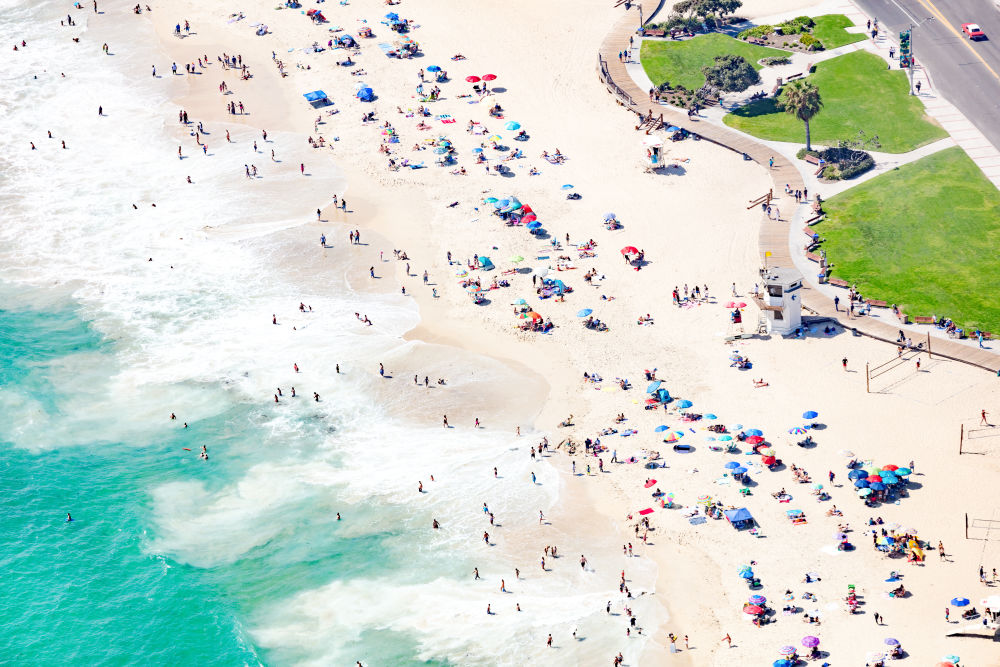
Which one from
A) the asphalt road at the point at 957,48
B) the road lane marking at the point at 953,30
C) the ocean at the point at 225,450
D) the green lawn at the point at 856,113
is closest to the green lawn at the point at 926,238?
the green lawn at the point at 856,113

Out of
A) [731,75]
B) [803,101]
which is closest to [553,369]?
[803,101]

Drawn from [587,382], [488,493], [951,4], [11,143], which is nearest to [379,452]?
[488,493]

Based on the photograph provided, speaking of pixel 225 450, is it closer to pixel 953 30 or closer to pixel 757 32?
pixel 757 32

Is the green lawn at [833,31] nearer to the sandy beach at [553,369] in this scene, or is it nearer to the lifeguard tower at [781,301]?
the sandy beach at [553,369]

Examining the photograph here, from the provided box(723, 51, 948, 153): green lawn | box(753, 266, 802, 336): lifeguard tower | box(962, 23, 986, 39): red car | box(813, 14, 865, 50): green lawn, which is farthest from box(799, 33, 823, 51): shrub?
box(753, 266, 802, 336): lifeguard tower

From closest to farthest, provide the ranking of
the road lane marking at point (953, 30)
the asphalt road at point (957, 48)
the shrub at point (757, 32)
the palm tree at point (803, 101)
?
the palm tree at point (803, 101)
the asphalt road at point (957, 48)
the road lane marking at point (953, 30)
the shrub at point (757, 32)
